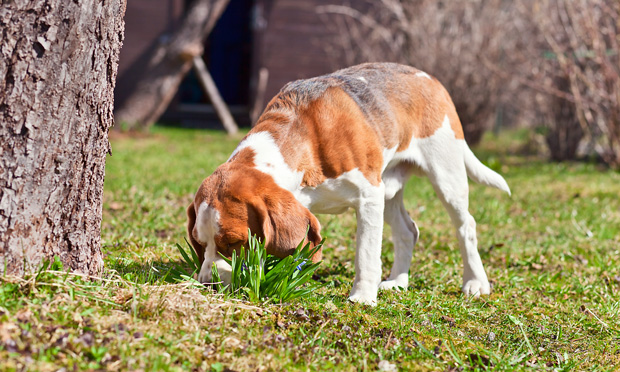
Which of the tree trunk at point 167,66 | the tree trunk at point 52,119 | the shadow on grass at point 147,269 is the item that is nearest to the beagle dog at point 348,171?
the shadow on grass at point 147,269

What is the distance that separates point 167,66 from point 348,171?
1071cm

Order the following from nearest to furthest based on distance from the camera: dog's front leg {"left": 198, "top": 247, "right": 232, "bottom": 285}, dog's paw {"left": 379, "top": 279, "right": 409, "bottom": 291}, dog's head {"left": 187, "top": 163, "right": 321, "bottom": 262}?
1. dog's head {"left": 187, "top": 163, "right": 321, "bottom": 262}
2. dog's front leg {"left": 198, "top": 247, "right": 232, "bottom": 285}
3. dog's paw {"left": 379, "top": 279, "right": 409, "bottom": 291}

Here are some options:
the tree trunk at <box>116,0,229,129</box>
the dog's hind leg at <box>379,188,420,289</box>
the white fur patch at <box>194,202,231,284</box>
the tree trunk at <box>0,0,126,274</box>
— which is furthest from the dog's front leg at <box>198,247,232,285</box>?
the tree trunk at <box>116,0,229,129</box>

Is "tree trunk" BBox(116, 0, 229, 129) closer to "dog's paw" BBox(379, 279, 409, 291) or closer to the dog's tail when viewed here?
the dog's tail

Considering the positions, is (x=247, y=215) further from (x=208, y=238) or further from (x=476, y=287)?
(x=476, y=287)

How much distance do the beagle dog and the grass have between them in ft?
0.92

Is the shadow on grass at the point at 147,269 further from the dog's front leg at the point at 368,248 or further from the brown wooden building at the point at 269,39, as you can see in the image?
the brown wooden building at the point at 269,39

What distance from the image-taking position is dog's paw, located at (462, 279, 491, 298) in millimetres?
4168

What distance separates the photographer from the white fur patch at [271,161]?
3.28 m

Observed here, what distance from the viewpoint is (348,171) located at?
3553 mm

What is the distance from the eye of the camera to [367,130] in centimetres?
369

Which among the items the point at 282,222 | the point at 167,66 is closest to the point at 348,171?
the point at 282,222

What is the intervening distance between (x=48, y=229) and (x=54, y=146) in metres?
0.39

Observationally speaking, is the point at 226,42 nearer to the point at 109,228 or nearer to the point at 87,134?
the point at 109,228
